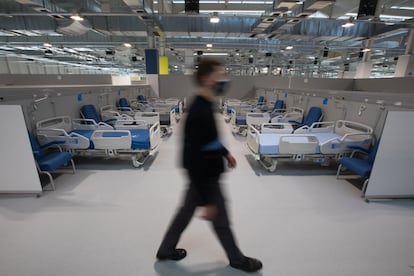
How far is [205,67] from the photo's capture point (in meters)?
1.20

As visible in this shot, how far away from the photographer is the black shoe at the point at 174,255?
1.60 metres

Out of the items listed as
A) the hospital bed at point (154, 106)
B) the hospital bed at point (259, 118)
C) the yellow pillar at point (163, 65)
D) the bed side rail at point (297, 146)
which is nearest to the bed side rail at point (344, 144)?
the bed side rail at point (297, 146)

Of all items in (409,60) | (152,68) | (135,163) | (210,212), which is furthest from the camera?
(152,68)

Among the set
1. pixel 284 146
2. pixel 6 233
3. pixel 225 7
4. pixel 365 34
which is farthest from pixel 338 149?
pixel 365 34

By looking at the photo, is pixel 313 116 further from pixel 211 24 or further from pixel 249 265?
pixel 211 24

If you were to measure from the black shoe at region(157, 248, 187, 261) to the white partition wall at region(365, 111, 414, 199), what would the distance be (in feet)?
7.29

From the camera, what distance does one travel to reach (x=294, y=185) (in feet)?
9.39

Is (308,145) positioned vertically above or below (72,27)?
below

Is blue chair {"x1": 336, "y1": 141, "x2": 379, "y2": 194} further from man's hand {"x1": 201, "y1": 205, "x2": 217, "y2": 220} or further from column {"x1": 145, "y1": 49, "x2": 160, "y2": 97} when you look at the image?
column {"x1": 145, "y1": 49, "x2": 160, "y2": 97}

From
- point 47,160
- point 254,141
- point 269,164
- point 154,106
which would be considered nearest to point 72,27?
point 154,106

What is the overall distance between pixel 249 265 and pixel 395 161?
209 cm

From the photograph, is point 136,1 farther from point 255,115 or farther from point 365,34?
point 365,34

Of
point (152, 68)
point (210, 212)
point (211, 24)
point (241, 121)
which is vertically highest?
point (211, 24)

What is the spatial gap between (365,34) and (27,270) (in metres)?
9.97
